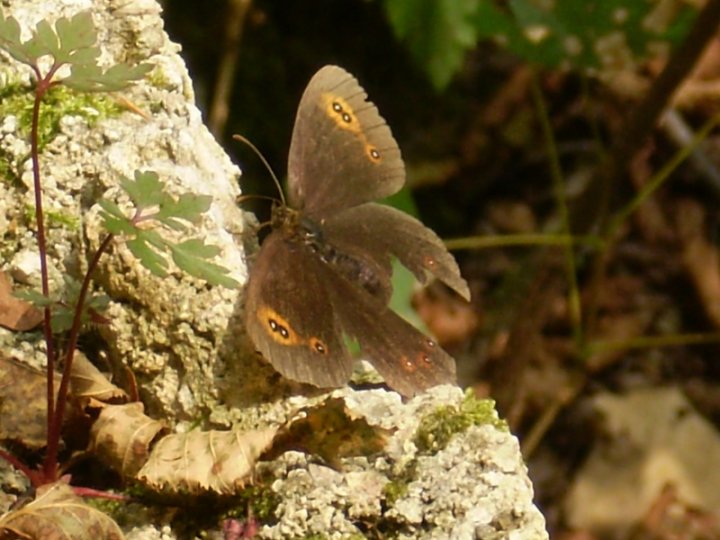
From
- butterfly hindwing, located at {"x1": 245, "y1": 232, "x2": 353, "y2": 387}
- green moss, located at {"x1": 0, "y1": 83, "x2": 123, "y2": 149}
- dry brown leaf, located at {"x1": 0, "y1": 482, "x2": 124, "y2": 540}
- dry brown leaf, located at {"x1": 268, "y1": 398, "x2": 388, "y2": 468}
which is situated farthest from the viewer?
green moss, located at {"x1": 0, "y1": 83, "x2": 123, "y2": 149}

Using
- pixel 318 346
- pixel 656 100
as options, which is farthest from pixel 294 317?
pixel 656 100

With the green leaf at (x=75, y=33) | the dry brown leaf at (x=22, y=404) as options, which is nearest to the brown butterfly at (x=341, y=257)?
the dry brown leaf at (x=22, y=404)

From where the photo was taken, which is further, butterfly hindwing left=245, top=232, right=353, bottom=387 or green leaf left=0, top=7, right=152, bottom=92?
butterfly hindwing left=245, top=232, right=353, bottom=387

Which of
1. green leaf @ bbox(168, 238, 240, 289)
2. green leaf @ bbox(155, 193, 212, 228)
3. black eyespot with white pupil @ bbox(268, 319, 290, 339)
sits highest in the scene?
green leaf @ bbox(155, 193, 212, 228)

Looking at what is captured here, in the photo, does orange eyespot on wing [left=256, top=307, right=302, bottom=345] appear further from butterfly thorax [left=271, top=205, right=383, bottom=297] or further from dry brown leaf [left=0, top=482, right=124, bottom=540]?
dry brown leaf [left=0, top=482, right=124, bottom=540]

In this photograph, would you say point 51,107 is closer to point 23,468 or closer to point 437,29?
point 23,468

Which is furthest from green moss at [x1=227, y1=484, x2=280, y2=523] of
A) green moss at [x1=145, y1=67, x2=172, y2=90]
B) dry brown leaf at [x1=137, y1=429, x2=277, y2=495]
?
green moss at [x1=145, y1=67, x2=172, y2=90]

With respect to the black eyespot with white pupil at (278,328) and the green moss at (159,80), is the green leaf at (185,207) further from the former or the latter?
the green moss at (159,80)
